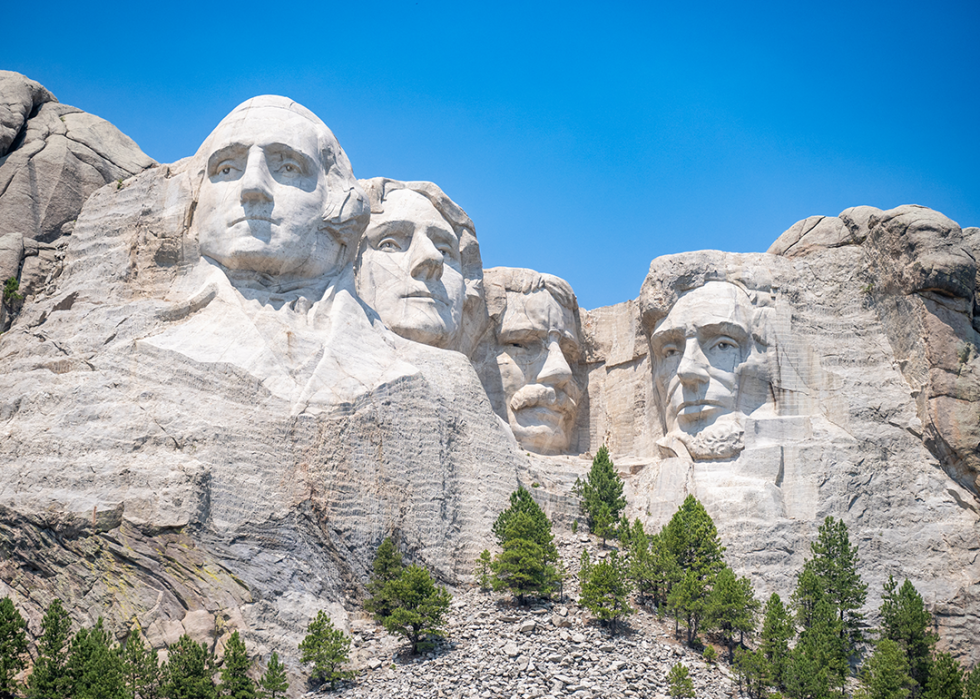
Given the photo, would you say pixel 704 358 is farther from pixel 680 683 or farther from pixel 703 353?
pixel 680 683

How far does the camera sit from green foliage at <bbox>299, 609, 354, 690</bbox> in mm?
17797

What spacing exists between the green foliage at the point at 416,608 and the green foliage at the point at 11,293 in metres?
8.12

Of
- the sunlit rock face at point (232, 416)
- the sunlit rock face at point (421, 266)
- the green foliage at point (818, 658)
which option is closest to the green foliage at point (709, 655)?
the green foliage at point (818, 658)

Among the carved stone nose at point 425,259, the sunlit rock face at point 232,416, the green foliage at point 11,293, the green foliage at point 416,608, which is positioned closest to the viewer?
the sunlit rock face at point 232,416

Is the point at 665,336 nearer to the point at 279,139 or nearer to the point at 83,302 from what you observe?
the point at 279,139

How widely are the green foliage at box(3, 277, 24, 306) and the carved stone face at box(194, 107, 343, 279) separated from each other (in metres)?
3.19

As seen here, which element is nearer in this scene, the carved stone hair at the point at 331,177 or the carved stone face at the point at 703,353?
the carved stone hair at the point at 331,177

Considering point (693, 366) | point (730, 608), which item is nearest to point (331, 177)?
point (693, 366)

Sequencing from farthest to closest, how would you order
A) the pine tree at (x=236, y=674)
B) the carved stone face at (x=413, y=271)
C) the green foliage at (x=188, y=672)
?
the carved stone face at (x=413, y=271) → the pine tree at (x=236, y=674) → the green foliage at (x=188, y=672)

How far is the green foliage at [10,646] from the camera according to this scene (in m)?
16.5

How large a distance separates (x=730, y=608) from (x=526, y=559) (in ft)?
9.51

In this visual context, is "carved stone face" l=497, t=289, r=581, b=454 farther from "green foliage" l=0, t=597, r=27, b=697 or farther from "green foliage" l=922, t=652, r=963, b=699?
"green foliage" l=0, t=597, r=27, b=697

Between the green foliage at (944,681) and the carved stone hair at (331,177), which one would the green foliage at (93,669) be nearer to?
the carved stone hair at (331,177)

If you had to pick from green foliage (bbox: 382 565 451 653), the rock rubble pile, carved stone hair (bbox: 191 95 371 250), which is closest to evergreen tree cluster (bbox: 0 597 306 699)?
the rock rubble pile
